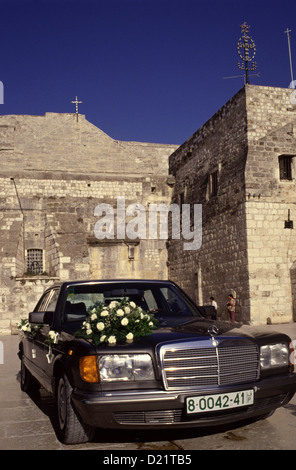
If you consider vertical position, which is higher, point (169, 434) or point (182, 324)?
point (182, 324)

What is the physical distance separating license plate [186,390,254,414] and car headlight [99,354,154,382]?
15.3 inches

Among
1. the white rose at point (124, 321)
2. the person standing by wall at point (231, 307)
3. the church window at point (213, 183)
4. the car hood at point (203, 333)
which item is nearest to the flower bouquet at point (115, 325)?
the white rose at point (124, 321)

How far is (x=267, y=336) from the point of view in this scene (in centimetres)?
436

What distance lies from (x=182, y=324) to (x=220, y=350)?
739mm

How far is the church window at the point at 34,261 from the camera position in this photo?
2109cm

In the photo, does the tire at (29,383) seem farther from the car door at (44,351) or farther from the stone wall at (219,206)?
the stone wall at (219,206)

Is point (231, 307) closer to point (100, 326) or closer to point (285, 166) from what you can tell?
point (285, 166)

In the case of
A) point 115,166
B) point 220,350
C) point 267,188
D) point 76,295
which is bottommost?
point 220,350

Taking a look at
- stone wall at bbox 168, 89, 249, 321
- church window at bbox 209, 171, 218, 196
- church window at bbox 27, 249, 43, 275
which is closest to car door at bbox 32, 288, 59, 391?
stone wall at bbox 168, 89, 249, 321

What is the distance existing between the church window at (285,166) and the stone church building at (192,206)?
0.12ft

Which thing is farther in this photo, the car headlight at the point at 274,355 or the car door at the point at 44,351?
the car door at the point at 44,351

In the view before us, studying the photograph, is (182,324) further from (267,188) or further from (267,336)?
(267,188)

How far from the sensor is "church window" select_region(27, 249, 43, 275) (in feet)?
69.2
